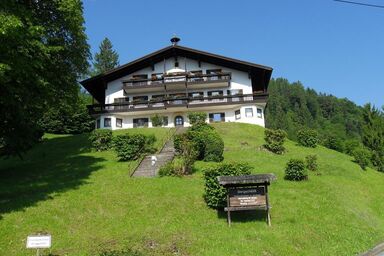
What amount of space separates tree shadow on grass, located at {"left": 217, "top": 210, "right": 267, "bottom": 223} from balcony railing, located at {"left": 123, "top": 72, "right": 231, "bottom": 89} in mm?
35928

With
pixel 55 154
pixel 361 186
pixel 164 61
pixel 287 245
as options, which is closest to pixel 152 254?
pixel 287 245

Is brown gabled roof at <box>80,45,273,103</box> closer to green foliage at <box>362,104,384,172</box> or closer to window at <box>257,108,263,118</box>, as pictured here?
window at <box>257,108,263,118</box>

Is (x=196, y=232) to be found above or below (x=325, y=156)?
below

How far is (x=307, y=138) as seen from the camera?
41.0m

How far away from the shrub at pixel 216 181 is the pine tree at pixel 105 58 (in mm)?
76493

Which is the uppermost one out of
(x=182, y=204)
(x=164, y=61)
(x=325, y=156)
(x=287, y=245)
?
(x=164, y=61)

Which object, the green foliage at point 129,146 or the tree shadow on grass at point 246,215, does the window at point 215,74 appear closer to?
the green foliage at point 129,146

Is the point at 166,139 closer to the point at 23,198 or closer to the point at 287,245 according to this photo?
the point at 23,198

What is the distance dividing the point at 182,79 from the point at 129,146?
2362 cm

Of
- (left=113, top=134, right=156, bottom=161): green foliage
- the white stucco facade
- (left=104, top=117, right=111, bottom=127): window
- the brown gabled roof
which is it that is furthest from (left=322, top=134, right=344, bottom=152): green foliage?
(left=104, top=117, right=111, bottom=127): window

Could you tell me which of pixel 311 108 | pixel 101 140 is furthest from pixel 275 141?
pixel 311 108

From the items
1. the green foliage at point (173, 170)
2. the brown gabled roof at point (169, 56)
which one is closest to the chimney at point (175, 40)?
the brown gabled roof at point (169, 56)

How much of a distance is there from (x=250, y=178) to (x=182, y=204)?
13.5ft

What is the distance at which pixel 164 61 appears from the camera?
5622cm
